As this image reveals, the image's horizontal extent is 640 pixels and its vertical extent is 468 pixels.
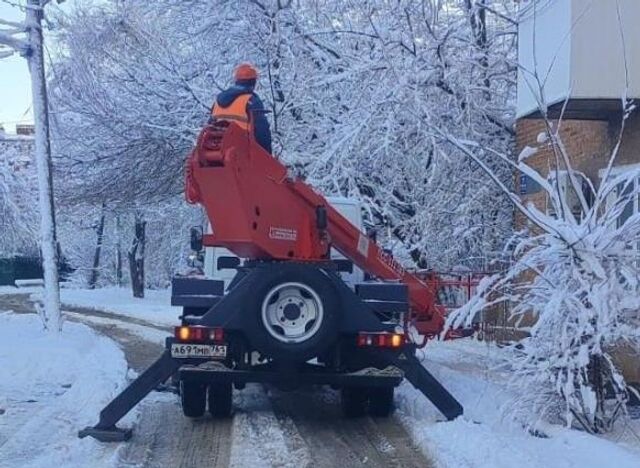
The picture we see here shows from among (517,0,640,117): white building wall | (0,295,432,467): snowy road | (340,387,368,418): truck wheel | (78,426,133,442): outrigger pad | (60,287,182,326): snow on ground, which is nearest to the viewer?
(0,295,432,467): snowy road

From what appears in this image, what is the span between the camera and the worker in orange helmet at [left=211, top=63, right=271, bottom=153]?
945 centimetres

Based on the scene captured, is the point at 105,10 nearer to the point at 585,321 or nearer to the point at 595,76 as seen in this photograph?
the point at 595,76

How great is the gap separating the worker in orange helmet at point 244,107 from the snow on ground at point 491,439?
316cm

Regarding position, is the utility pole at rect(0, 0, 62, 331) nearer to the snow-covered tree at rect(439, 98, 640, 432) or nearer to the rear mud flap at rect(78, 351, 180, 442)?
the rear mud flap at rect(78, 351, 180, 442)

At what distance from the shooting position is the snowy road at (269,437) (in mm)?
8266

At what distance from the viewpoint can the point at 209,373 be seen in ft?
31.0

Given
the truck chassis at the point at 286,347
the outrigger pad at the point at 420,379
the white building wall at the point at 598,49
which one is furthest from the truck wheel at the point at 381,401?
the white building wall at the point at 598,49

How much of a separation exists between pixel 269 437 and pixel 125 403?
1.36m

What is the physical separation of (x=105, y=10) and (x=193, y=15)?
3758mm

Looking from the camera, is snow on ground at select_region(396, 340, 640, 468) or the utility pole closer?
snow on ground at select_region(396, 340, 640, 468)

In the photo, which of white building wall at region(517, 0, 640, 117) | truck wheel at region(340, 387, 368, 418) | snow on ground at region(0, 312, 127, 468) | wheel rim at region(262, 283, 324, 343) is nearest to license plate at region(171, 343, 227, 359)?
wheel rim at region(262, 283, 324, 343)

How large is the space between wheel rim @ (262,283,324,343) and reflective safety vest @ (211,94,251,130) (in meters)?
1.60

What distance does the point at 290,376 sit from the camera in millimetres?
9453

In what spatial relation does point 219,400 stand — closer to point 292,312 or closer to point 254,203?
point 292,312
